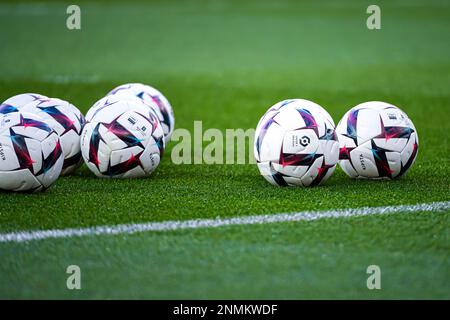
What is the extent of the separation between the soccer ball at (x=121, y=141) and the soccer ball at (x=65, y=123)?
18 centimetres

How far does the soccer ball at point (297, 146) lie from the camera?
7695 mm

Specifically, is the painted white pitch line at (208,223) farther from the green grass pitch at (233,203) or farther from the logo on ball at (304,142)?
the logo on ball at (304,142)

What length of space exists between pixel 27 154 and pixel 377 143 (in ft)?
10.6

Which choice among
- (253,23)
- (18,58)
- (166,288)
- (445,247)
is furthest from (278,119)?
(253,23)

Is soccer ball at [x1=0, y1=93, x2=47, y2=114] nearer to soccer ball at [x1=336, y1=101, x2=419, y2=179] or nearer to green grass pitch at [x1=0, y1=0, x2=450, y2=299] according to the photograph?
green grass pitch at [x1=0, y1=0, x2=450, y2=299]

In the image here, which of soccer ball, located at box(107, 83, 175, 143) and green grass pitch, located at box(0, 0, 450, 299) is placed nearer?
green grass pitch, located at box(0, 0, 450, 299)

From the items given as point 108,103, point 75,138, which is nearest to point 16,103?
point 75,138

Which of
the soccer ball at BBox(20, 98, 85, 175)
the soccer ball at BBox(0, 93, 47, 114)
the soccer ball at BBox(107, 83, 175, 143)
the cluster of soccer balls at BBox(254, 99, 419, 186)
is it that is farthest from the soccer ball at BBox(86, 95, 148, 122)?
the cluster of soccer balls at BBox(254, 99, 419, 186)

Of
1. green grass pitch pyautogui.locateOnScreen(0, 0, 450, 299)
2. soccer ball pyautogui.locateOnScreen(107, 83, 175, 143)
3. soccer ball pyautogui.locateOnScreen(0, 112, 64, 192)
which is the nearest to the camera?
green grass pitch pyautogui.locateOnScreen(0, 0, 450, 299)

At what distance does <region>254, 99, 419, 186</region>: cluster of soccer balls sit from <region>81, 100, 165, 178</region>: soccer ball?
3.69ft

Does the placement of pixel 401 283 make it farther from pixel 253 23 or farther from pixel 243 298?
pixel 253 23

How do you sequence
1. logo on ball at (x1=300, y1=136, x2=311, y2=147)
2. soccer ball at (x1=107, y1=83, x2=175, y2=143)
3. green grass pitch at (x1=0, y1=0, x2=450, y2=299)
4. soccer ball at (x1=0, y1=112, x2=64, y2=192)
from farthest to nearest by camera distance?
soccer ball at (x1=107, y1=83, x2=175, y2=143) < logo on ball at (x1=300, y1=136, x2=311, y2=147) < soccer ball at (x1=0, y1=112, x2=64, y2=192) < green grass pitch at (x1=0, y1=0, x2=450, y2=299)

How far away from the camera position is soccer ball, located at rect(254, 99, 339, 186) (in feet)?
25.2

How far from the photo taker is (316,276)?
5609 mm
